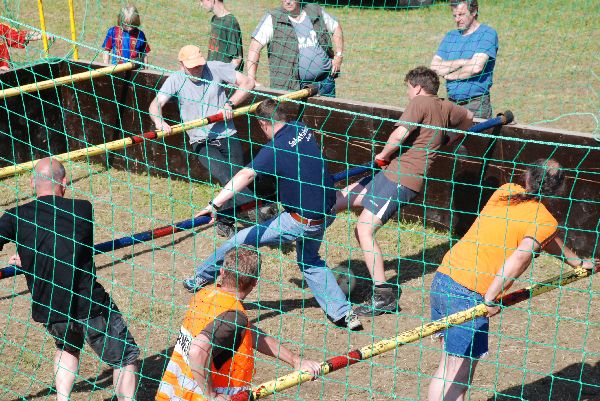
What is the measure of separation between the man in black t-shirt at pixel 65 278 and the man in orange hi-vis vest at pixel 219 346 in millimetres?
773

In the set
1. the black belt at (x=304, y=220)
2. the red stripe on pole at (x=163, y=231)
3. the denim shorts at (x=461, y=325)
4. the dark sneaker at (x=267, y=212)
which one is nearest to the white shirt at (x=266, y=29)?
the dark sneaker at (x=267, y=212)

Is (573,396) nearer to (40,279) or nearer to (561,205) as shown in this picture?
(561,205)

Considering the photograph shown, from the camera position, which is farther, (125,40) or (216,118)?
(125,40)

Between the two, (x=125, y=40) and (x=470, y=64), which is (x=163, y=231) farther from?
(x=125, y=40)

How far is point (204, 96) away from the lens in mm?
7789

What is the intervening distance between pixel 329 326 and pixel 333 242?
4.24 feet

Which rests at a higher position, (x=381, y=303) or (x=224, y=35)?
(x=224, y=35)

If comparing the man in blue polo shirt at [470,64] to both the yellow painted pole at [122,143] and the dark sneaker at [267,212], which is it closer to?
the yellow painted pole at [122,143]

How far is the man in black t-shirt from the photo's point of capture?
5.15 m

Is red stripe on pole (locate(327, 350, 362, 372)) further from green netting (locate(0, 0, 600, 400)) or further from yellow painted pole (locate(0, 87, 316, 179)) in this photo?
yellow painted pole (locate(0, 87, 316, 179))

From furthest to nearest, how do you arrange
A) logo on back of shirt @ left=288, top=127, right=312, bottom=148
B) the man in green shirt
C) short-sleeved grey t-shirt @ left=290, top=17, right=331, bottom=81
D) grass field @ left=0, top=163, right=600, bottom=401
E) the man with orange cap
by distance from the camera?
the man in green shirt < short-sleeved grey t-shirt @ left=290, top=17, right=331, bottom=81 < the man with orange cap < logo on back of shirt @ left=288, top=127, right=312, bottom=148 < grass field @ left=0, top=163, right=600, bottom=401

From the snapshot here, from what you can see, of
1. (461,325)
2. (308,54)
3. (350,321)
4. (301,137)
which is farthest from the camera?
(308,54)

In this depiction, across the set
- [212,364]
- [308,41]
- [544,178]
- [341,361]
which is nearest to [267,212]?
[308,41]

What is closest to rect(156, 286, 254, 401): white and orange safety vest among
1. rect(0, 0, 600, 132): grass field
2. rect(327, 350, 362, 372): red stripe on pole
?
rect(327, 350, 362, 372): red stripe on pole
